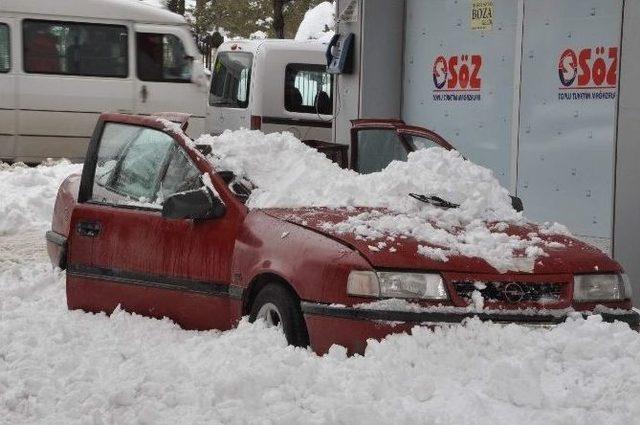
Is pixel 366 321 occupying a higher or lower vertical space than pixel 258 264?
lower

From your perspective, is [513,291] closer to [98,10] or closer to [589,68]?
[589,68]

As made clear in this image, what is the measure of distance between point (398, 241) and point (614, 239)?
4.17m

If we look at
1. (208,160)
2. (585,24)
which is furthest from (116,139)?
(585,24)

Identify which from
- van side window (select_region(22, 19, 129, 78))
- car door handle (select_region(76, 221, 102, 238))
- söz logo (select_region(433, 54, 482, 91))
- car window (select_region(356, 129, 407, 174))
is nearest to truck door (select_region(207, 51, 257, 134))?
van side window (select_region(22, 19, 129, 78))

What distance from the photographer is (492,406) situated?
4.95 meters

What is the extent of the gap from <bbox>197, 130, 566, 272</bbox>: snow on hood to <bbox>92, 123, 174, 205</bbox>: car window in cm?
30

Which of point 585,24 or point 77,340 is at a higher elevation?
point 585,24

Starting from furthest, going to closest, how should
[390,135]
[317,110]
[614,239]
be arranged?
[317,110], [614,239], [390,135]

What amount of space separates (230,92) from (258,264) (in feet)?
38.0

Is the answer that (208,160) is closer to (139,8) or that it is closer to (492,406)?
(492,406)

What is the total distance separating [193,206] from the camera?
6.51 m

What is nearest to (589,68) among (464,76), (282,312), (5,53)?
(464,76)

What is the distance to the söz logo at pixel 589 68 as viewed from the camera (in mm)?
10555

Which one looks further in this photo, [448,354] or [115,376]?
[115,376]
